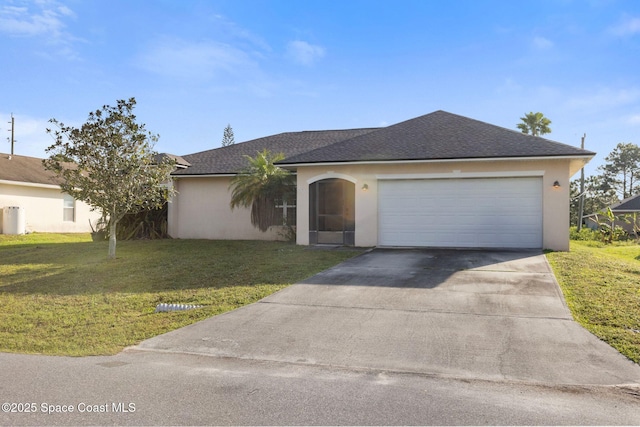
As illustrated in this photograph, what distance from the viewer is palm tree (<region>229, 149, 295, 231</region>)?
690 inches

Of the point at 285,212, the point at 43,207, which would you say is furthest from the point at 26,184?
the point at 285,212

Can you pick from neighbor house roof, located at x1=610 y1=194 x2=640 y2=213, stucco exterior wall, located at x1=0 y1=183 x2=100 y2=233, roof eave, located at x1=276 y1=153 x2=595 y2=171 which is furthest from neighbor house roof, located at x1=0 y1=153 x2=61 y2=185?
neighbor house roof, located at x1=610 y1=194 x2=640 y2=213

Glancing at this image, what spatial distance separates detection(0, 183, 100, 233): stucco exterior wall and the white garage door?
1714 cm

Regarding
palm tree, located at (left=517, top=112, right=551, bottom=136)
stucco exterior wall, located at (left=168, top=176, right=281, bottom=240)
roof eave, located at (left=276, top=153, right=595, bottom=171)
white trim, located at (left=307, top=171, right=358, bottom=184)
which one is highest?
palm tree, located at (left=517, top=112, right=551, bottom=136)

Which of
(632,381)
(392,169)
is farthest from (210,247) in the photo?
(632,381)

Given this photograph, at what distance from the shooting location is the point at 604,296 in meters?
8.07

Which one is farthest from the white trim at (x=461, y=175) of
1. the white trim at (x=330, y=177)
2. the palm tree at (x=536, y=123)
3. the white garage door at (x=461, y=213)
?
the palm tree at (x=536, y=123)

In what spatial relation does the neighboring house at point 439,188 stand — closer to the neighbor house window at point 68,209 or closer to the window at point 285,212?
the window at point 285,212

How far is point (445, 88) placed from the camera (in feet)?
59.6

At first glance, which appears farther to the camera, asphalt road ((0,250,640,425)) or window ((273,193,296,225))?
window ((273,193,296,225))

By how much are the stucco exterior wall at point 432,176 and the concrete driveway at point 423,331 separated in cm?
461

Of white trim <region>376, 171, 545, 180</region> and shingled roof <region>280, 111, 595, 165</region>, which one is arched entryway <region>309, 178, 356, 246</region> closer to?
shingled roof <region>280, 111, 595, 165</region>

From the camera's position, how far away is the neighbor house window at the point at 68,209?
25672mm

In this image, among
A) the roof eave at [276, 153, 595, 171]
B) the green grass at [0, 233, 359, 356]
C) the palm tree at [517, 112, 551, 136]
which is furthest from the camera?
the palm tree at [517, 112, 551, 136]
